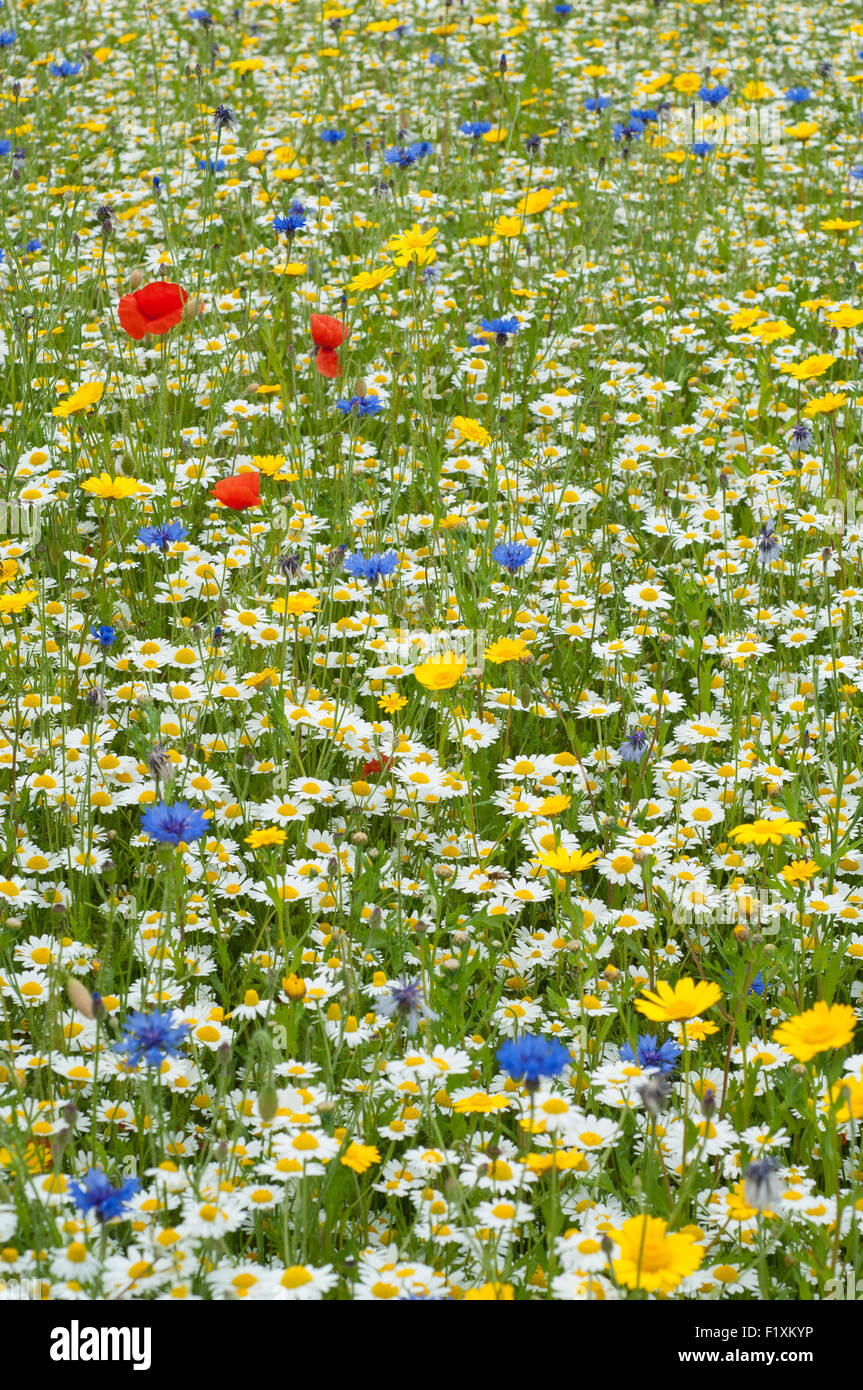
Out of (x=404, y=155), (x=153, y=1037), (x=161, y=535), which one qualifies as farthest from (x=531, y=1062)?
(x=404, y=155)

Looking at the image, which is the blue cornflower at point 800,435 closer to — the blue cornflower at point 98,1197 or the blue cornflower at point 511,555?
the blue cornflower at point 511,555

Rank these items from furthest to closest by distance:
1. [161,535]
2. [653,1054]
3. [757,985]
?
[161,535]
[757,985]
[653,1054]

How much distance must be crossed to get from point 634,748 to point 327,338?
143cm

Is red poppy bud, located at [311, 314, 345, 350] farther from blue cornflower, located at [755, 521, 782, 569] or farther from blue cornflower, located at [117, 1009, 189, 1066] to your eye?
blue cornflower, located at [117, 1009, 189, 1066]

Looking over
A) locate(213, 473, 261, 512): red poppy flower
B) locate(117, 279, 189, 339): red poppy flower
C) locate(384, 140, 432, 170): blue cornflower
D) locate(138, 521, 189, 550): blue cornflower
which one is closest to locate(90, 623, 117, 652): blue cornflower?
locate(138, 521, 189, 550): blue cornflower

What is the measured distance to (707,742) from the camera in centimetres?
283

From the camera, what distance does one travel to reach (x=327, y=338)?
3.50 meters

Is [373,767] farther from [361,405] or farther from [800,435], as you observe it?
[800,435]

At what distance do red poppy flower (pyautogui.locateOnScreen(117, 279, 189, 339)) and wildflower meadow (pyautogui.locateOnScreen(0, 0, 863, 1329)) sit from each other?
11mm

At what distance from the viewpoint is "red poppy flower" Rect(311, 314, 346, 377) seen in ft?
11.3
